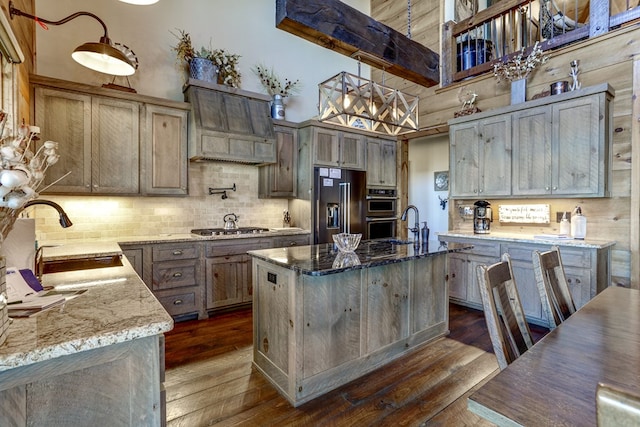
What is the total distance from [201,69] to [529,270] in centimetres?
431

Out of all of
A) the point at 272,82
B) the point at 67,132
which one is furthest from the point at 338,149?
the point at 67,132

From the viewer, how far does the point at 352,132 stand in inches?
188

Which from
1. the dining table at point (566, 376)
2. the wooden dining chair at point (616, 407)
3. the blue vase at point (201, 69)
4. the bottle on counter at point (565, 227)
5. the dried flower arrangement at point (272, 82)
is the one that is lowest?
the dining table at point (566, 376)

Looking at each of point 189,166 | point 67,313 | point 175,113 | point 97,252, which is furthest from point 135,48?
point 67,313

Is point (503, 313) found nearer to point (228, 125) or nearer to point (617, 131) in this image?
point (617, 131)

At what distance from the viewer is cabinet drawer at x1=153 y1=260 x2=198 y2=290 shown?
3.28 m

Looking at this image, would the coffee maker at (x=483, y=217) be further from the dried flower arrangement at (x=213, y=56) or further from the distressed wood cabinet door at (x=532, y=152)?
the dried flower arrangement at (x=213, y=56)

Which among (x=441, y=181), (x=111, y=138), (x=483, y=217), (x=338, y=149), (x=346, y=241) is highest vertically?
(x=338, y=149)

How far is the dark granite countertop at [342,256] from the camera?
1901 millimetres

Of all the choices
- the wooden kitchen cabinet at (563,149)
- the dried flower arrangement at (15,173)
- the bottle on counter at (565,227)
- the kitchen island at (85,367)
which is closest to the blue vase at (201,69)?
the dried flower arrangement at (15,173)

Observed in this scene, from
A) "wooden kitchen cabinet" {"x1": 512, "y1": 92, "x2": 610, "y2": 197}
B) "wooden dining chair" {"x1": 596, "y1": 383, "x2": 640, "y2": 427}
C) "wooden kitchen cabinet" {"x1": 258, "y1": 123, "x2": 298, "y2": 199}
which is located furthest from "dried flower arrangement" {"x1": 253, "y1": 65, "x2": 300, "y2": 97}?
"wooden dining chair" {"x1": 596, "y1": 383, "x2": 640, "y2": 427}

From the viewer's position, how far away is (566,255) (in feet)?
10.1

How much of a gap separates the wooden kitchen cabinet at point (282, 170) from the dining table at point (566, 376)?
11.7ft

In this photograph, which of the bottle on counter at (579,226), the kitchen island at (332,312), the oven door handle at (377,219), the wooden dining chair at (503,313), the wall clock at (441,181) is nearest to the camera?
the wooden dining chair at (503,313)
